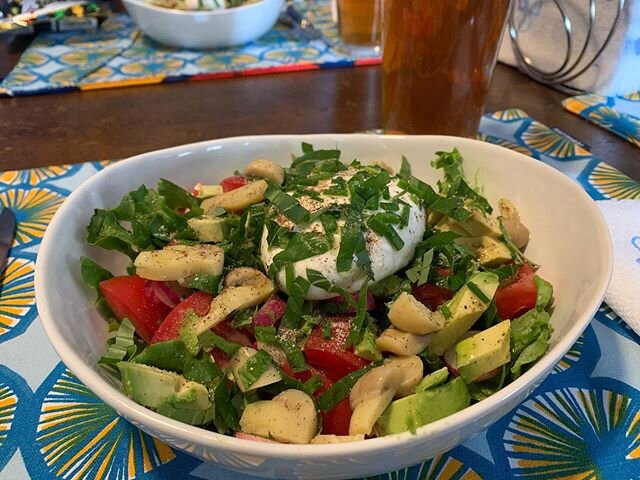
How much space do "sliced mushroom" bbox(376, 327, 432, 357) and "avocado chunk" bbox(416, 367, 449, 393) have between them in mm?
49

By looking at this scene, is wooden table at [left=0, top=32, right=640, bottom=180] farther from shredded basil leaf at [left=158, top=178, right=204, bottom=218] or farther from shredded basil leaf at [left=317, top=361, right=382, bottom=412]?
shredded basil leaf at [left=317, top=361, right=382, bottom=412]

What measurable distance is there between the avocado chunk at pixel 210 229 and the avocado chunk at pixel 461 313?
38cm

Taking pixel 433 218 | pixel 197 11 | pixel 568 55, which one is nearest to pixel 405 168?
pixel 433 218

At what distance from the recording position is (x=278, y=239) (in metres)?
0.90

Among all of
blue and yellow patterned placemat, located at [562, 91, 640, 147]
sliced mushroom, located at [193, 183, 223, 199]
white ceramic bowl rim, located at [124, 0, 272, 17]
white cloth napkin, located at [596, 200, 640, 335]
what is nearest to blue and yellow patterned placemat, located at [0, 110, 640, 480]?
white cloth napkin, located at [596, 200, 640, 335]

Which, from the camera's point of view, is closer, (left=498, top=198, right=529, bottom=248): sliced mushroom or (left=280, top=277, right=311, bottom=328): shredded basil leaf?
(left=280, top=277, right=311, bottom=328): shredded basil leaf

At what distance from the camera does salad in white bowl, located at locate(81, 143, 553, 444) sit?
0.73m

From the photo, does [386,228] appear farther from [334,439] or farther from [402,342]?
[334,439]

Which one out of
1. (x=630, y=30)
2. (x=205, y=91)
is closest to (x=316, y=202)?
(x=205, y=91)

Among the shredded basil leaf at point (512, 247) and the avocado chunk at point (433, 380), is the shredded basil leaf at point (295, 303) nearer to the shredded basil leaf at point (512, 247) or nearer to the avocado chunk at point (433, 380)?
the avocado chunk at point (433, 380)

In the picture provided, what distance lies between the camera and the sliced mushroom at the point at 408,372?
734 mm

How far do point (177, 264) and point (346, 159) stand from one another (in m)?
0.49

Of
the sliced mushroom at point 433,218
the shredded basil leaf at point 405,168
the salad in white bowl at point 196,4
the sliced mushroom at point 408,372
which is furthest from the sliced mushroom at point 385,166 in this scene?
the salad in white bowl at point 196,4

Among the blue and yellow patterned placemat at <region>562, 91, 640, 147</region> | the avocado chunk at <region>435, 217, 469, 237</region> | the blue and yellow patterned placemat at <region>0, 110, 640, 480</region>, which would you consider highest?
the avocado chunk at <region>435, 217, 469, 237</region>
